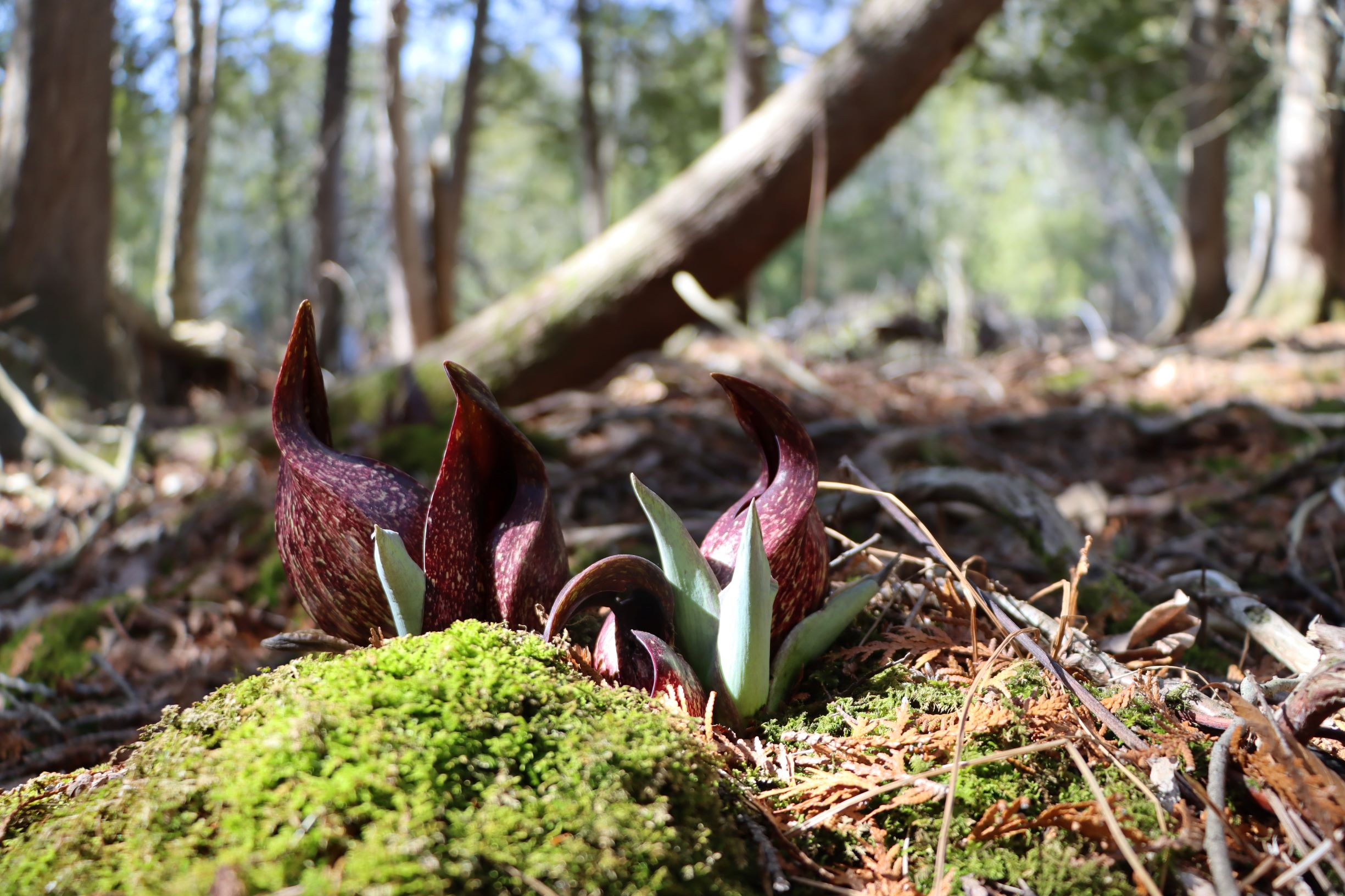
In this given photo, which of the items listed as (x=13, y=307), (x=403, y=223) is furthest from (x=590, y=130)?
(x=13, y=307)

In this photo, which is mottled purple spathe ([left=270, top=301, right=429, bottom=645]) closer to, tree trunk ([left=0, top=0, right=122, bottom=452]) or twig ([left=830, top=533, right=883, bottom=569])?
twig ([left=830, top=533, right=883, bottom=569])

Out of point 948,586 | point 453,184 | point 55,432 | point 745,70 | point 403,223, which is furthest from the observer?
point 453,184

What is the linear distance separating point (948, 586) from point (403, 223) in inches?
271

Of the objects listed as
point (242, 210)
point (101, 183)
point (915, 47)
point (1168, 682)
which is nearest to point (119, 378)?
point (101, 183)

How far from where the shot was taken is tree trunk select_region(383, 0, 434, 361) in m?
6.89

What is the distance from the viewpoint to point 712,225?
4.13 m

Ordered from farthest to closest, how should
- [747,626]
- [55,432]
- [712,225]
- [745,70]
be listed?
[745,70]
[55,432]
[712,225]
[747,626]

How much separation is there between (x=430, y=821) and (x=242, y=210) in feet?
100

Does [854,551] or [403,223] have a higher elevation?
[403,223]

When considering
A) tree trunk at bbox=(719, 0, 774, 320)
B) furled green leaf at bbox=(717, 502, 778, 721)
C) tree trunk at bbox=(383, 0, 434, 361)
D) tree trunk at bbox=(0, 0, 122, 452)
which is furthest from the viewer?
tree trunk at bbox=(719, 0, 774, 320)

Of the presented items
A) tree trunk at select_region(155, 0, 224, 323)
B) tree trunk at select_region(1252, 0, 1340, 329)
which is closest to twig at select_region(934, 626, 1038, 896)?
tree trunk at select_region(1252, 0, 1340, 329)

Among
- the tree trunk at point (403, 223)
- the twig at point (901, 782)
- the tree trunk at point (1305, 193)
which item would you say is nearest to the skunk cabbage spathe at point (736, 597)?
the twig at point (901, 782)

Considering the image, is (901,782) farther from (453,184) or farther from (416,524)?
(453,184)

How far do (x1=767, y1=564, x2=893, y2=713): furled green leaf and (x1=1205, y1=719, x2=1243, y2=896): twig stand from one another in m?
0.50
